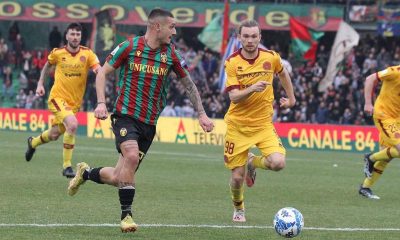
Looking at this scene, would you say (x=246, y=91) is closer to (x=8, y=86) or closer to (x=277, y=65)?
(x=277, y=65)

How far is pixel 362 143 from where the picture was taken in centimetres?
3030

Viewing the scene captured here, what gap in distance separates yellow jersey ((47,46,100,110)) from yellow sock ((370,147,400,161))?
4996 mm

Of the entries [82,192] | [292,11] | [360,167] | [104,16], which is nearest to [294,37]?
[292,11]

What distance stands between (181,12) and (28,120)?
8.11m

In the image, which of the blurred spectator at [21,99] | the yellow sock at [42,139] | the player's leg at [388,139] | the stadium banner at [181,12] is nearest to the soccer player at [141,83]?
the player's leg at [388,139]

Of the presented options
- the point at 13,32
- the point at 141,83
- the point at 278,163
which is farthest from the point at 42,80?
the point at 13,32

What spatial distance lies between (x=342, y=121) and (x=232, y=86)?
21.7m

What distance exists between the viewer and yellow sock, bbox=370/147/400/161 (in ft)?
49.2

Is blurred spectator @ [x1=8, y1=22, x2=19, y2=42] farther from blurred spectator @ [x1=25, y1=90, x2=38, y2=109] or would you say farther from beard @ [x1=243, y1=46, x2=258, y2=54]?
beard @ [x1=243, y1=46, x2=258, y2=54]

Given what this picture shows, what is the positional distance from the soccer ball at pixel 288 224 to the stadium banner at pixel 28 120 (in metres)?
24.3

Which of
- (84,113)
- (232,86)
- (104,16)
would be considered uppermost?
(232,86)

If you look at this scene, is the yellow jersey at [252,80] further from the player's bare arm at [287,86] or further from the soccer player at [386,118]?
the soccer player at [386,118]

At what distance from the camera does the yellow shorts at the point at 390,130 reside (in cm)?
1500

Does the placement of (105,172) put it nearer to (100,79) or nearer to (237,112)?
(100,79)
